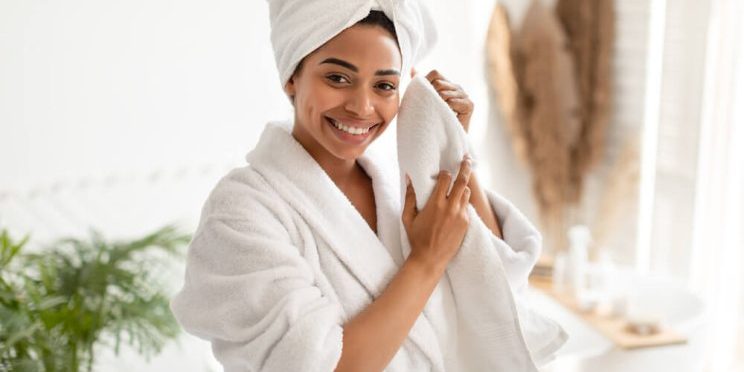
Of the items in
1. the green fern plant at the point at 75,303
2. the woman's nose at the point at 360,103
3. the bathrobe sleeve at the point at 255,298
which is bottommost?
the green fern plant at the point at 75,303

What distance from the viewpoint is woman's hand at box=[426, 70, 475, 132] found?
1.12 meters

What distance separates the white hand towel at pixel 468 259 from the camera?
109cm

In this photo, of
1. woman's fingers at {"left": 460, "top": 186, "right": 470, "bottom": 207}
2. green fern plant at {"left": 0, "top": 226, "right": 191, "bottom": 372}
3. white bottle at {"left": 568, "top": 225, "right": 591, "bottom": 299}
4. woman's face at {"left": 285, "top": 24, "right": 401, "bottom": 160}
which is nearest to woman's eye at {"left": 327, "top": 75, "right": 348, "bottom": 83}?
woman's face at {"left": 285, "top": 24, "right": 401, "bottom": 160}

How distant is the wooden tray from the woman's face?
3.86 ft

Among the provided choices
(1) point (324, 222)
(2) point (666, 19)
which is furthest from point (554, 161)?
(1) point (324, 222)

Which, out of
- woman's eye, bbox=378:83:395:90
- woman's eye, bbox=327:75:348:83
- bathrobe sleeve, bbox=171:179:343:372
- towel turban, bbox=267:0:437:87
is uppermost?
towel turban, bbox=267:0:437:87

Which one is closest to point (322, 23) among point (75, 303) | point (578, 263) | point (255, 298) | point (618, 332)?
point (255, 298)

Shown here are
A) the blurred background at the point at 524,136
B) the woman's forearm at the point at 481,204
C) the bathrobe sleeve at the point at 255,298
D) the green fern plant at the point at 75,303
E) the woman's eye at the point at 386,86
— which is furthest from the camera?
the blurred background at the point at 524,136

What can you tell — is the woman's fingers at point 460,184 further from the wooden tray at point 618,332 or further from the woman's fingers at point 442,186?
the wooden tray at point 618,332

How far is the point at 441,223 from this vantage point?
107cm

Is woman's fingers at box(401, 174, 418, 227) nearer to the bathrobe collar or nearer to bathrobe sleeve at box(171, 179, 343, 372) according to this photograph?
the bathrobe collar

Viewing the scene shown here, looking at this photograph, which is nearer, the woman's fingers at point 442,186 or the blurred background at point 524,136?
the woman's fingers at point 442,186

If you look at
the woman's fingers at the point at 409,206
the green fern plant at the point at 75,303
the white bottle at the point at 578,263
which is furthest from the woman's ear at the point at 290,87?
the white bottle at the point at 578,263

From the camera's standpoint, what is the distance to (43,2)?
7.42 feet
